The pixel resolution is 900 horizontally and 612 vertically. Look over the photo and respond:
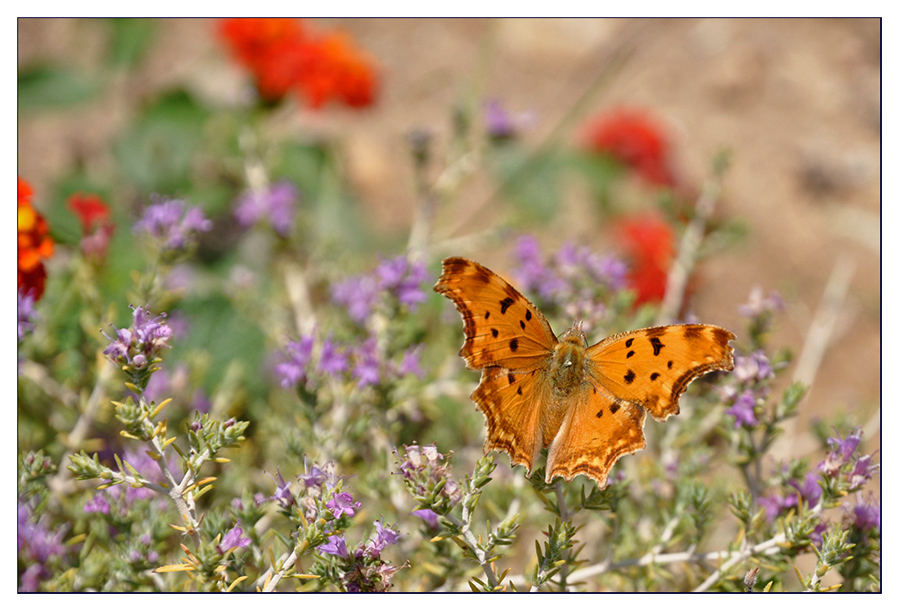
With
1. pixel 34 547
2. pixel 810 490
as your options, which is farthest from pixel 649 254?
pixel 34 547

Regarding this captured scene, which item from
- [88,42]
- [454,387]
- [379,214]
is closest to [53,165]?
[88,42]

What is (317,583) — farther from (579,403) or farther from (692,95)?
(692,95)

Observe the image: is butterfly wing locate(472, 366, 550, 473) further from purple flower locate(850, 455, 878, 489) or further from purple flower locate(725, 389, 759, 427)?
purple flower locate(850, 455, 878, 489)

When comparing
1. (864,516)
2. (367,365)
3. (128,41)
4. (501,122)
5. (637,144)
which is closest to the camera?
(864,516)

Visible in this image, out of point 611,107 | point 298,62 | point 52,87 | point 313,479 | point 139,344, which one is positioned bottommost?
point 313,479

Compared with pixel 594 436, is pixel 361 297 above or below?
above

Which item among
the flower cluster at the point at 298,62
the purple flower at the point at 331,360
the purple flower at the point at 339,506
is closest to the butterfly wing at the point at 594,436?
the purple flower at the point at 339,506

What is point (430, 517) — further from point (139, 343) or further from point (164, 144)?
point (164, 144)
